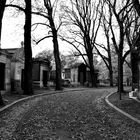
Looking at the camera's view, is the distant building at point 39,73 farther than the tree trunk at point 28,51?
Yes

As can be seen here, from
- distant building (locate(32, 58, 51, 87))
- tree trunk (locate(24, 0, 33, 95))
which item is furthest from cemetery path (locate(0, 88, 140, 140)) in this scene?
distant building (locate(32, 58, 51, 87))

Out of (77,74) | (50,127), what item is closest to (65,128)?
(50,127)

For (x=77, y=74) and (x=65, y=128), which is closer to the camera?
(x=65, y=128)

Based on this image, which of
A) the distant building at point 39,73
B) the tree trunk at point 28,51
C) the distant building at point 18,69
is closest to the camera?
the tree trunk at point 28,51

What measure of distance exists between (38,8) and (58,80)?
27.0ft

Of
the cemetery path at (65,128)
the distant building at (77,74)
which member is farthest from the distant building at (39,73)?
the cemetery path at (65,128)

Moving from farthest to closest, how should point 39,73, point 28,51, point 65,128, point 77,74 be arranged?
1. point 77,74
2. point 39,73
3. point 28,51
4. point 65,128

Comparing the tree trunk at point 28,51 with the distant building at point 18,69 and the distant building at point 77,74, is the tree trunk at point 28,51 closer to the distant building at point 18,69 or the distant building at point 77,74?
the distant building at point 18,69

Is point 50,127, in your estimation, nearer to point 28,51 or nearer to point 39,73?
point 28,51

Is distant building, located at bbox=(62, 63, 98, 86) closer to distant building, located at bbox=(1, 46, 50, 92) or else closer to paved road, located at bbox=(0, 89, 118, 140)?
distant building, located at bbox=(1, 46, 50, 92)

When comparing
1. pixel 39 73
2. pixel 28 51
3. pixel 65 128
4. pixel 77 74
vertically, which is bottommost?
pixel 65 128

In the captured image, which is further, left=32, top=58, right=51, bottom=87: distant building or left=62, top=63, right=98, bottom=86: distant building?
left=62, top=63, right=98, bottom=86: distant building

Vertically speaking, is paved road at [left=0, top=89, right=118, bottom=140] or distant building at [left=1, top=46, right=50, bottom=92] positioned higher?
distant building at [left=1, top=46, right=50, bottom=92]

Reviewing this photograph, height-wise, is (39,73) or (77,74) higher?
(77,74)
